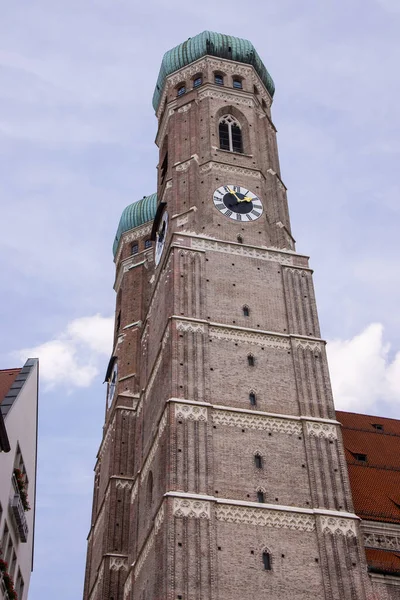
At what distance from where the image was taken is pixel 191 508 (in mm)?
27156

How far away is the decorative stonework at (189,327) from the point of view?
32.0 meters

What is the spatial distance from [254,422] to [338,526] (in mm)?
4298

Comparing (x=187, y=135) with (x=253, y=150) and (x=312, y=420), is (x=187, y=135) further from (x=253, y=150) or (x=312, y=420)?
(x=312, y=420)

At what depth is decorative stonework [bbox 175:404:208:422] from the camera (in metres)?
29.4

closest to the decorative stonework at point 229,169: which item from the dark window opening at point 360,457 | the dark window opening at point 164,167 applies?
the dark window opening at point 164,167

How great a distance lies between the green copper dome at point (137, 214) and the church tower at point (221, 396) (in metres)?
6.34

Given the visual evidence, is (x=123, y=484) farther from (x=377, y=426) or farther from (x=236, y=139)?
(x=236, y=139)

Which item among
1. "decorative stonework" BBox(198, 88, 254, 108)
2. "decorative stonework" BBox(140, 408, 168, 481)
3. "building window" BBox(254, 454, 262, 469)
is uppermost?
"decorative stonework" BBox(198, 88, 254, 108)

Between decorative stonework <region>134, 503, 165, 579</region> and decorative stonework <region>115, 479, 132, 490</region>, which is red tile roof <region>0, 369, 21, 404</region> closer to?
decorative stonework <region>134, 503, 165, 579</region>

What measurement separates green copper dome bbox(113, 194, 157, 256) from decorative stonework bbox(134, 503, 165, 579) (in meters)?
23.8

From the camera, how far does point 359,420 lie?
3953 centimetres

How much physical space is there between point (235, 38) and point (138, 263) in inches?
484

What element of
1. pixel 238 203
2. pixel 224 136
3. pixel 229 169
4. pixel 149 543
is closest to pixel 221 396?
pixel 149 543

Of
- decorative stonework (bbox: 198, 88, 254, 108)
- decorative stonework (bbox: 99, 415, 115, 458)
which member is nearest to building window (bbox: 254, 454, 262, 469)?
decorative stonework (bbox: 99, 415, 115, 458)
